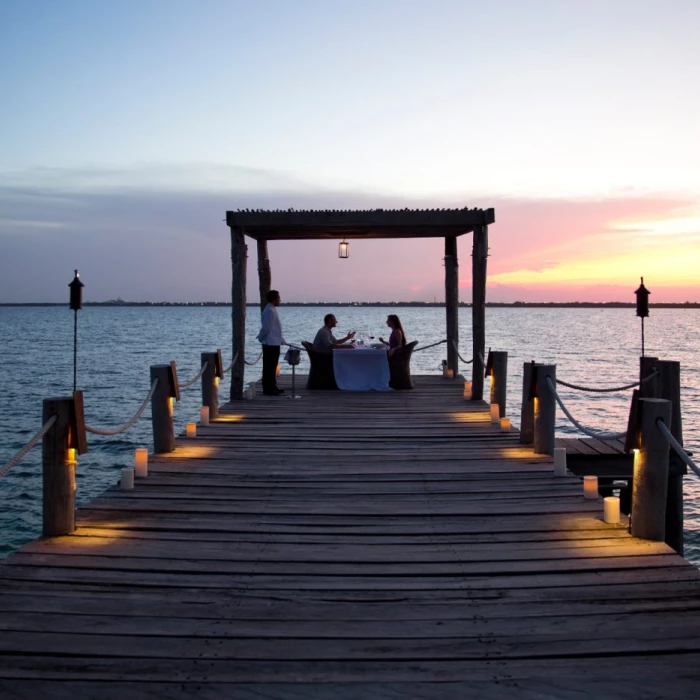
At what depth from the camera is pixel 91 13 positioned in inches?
554

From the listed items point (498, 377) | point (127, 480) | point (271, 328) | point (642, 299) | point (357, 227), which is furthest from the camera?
point (357, 227)

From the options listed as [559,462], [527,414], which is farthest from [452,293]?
[559,462]

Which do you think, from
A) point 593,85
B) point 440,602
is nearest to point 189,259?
point 593,85

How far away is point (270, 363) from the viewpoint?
39.5ft

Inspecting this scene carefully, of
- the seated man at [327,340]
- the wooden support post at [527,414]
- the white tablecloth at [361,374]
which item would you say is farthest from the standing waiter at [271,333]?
the wooden support post at [527,414]

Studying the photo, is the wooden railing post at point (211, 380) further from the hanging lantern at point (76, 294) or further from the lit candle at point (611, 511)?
the lit candle at point (611, 511)

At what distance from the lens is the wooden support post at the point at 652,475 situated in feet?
15.1

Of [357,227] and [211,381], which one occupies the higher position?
[357,227]

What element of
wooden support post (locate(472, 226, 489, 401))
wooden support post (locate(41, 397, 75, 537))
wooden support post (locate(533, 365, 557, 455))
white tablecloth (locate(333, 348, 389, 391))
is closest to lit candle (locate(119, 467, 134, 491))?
wooden support post (locate(41, 397, 75, 537))

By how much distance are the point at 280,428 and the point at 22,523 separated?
16.8ft

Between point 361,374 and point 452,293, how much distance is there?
10.2ft

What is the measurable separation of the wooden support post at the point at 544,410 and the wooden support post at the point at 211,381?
4.47 metres

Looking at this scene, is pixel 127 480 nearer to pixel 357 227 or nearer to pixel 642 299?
pixel 357 227

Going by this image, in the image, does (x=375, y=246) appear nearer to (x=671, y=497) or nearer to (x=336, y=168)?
(x=336, y=168)
